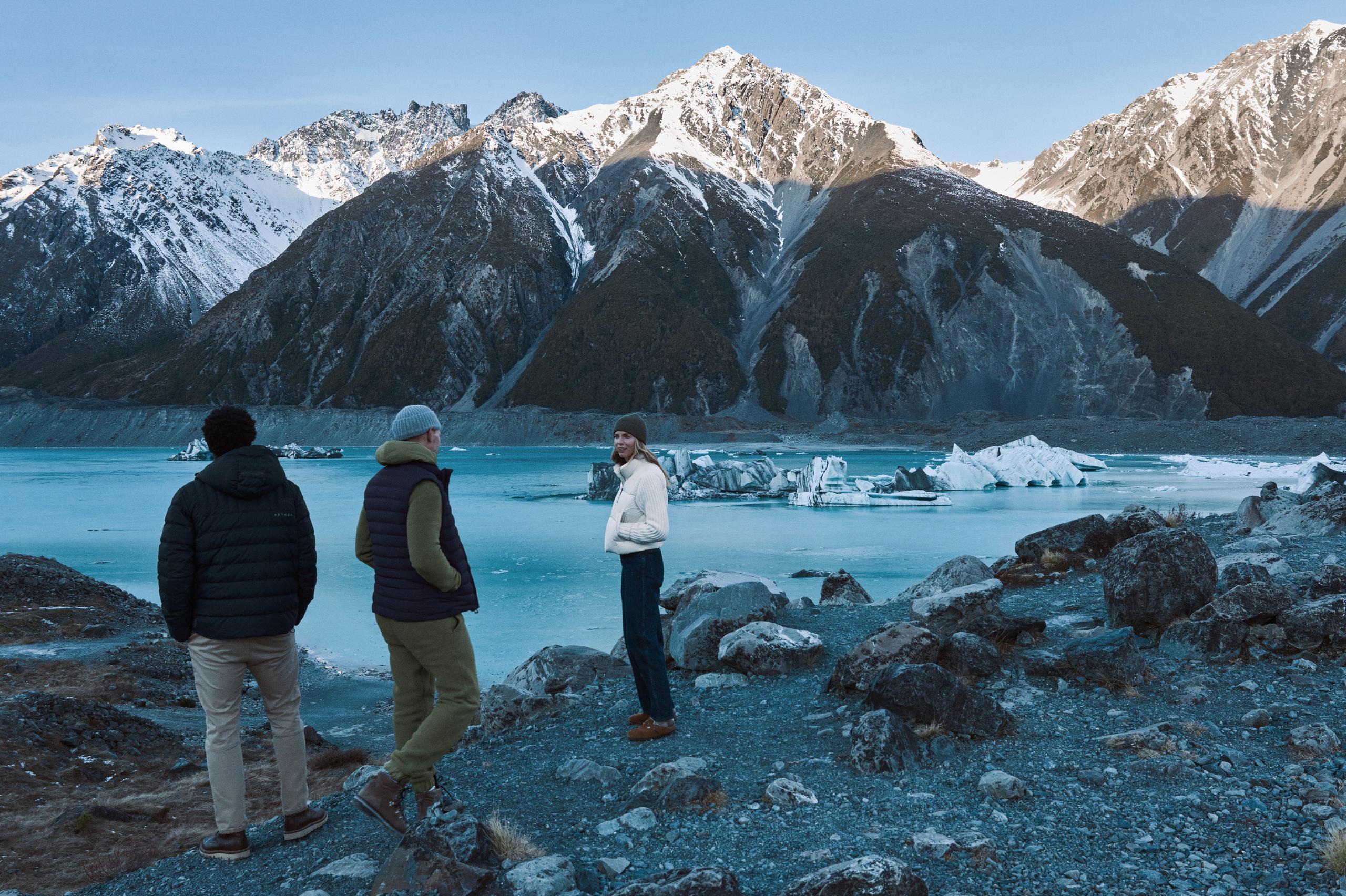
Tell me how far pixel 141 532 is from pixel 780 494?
85.5ft

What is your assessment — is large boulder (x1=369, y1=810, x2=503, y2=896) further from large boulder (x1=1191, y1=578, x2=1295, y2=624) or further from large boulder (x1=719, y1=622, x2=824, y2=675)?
large boulder (x1=1191, y1=578, x2=1295, y2=624)

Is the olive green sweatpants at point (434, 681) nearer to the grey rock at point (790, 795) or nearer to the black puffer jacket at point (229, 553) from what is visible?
the black puffer jacket at point (229, 553)

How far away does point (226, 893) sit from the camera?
4395mm

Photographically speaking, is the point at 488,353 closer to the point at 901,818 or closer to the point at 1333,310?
the point at 1333,310

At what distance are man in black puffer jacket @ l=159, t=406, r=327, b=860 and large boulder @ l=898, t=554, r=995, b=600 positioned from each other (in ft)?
26.4

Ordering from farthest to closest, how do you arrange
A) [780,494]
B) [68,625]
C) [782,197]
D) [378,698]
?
[782,197]
[780,494]
[68,625]
[378,698]

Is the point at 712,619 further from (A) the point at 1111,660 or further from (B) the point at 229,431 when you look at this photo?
(B) the point at 229,431

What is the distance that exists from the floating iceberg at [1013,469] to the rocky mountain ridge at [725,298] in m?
58.4

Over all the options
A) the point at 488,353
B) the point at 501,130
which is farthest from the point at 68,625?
the point at 501,130

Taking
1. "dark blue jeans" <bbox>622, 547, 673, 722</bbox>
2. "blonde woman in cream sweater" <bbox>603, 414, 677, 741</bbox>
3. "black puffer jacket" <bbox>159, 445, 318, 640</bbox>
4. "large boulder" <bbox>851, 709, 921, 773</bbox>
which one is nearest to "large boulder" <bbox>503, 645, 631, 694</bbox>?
"dark blue jeans" <bbox>622, 547, 673, 722</bbox>

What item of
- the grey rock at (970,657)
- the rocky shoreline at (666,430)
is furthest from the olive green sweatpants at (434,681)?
the rocky shoreline at (666,430)

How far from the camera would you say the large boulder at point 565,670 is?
8266mm

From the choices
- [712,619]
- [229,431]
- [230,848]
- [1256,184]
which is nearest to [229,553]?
[229,431]

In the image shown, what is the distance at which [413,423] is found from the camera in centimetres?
487
